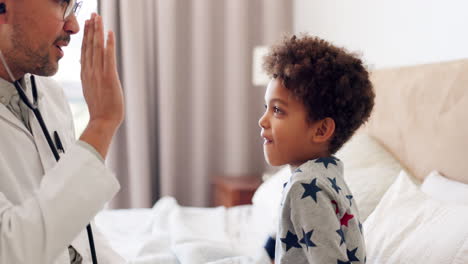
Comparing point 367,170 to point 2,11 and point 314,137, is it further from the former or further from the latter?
point 2,11

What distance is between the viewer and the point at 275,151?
44.4 inches

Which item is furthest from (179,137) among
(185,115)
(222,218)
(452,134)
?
(452,134)

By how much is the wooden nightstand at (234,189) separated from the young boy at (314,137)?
167 centimetres

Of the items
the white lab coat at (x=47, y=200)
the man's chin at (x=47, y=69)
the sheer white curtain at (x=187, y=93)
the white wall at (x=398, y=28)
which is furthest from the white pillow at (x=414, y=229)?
the sheer white curtain at (x=187, y=93)

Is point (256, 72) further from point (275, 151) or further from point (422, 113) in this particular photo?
point (275, 151)

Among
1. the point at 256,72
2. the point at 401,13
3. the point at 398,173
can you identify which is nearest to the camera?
the point at 398,173

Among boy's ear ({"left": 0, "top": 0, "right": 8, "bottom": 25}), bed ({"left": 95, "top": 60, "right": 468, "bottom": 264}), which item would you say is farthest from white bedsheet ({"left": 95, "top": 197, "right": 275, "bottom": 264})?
boy's ear ({"left": 0, "top": 0, "right": 8, "bottom": 25})

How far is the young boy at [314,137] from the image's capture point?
37.4 inches

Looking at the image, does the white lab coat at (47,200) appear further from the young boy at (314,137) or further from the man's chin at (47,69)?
the young boy at (314,137)

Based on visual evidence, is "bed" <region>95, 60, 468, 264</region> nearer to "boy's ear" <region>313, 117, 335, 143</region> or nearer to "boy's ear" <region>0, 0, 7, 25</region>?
"boy's ear" <region>313, 117, 335, 143</region>

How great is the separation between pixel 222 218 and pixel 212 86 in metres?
1.49

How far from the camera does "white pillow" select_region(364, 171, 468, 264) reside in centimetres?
112

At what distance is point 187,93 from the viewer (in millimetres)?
3361

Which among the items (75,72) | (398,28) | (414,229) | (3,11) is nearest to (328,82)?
(414,229)
